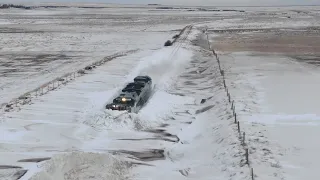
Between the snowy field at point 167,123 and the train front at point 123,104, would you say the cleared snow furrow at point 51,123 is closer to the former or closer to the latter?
the snowy field at point 167,123

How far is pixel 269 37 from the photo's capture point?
2960 inches

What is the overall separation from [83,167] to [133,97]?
30.6 ft

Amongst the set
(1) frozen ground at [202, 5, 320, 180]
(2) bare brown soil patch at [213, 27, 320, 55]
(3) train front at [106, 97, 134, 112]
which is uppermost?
(3) train front at [106, 97, 134, 112]

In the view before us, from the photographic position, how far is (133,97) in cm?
2500

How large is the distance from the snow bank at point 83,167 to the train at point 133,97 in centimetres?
620

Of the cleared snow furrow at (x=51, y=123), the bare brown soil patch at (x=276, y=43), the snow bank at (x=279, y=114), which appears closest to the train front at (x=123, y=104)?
the cleared snow furrow at (x=51, y=123)

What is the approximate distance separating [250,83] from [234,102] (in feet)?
23.7

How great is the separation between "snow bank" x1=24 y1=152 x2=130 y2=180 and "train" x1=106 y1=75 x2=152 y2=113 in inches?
244

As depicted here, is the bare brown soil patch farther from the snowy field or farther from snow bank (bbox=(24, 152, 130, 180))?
snow bank (bbox=(24, 152, 130, 180))

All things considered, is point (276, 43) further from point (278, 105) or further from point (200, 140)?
point (200, 140)

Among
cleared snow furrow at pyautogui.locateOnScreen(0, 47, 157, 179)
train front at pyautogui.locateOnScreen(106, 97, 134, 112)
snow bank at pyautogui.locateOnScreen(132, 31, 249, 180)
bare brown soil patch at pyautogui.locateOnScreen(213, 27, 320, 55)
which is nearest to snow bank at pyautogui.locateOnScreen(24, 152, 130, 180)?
snow bank at pyautogui.locateOnScreen(132, 31, 249, 180)

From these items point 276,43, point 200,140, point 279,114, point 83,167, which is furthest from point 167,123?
point 276,43

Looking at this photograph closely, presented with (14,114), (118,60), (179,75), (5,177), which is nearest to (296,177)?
(5,177)

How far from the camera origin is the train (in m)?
23.4
